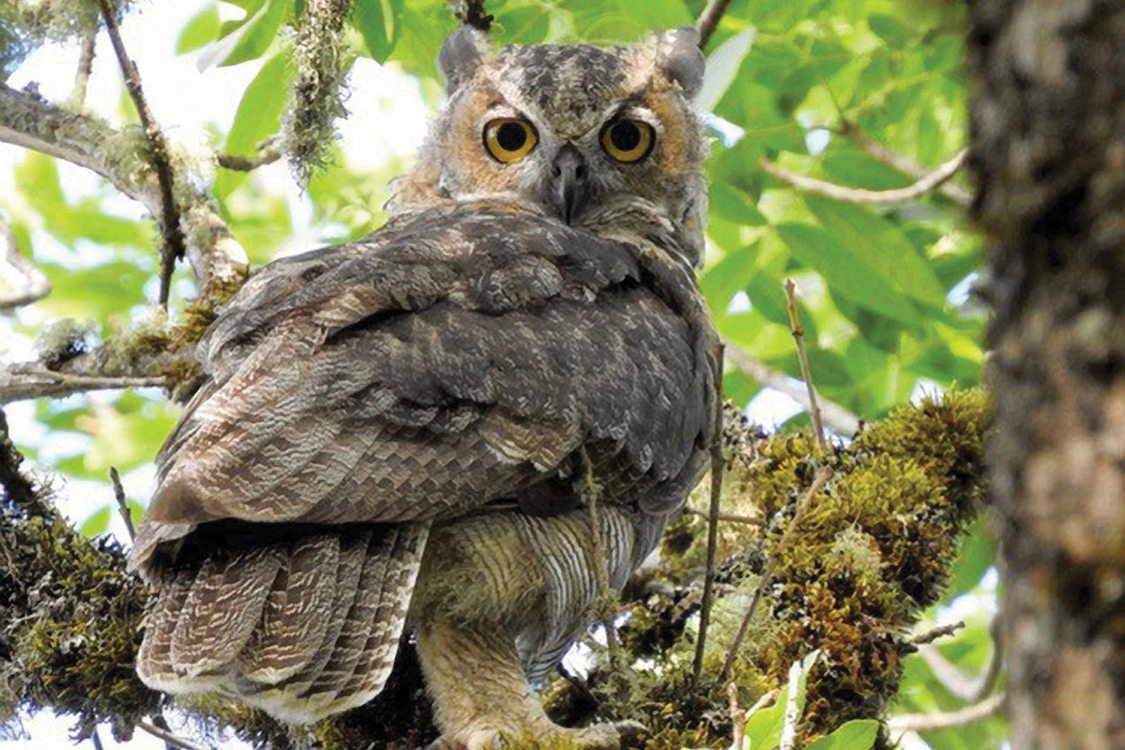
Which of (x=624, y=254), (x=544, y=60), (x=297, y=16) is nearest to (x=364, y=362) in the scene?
(x=624, y=254)

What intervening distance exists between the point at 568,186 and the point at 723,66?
2.73 ft

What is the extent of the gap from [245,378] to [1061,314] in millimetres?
2243

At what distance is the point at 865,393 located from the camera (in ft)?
16.7

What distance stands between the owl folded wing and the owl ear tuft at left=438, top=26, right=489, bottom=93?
873 mm

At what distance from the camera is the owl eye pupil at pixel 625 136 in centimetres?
417

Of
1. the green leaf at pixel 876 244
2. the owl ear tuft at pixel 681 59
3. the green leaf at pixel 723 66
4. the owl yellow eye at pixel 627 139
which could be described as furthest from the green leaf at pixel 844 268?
the green leaf at pixel 723 66

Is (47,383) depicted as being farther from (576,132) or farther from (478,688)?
(576,132)

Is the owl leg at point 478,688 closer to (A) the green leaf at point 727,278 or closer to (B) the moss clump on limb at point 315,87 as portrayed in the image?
(B) the moss clump on limb at point 315,87

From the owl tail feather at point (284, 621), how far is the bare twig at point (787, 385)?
2219 millimetres

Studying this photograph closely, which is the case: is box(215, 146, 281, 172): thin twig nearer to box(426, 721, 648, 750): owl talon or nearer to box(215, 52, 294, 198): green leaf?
box(215, 52, 294, 198): green leaf

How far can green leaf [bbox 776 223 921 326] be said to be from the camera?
3.90 m

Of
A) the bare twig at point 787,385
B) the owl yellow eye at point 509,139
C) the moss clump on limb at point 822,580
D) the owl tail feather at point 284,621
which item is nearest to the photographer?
the owl tail feather at point 284,621

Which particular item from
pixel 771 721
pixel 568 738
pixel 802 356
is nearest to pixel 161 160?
pixel 802 356

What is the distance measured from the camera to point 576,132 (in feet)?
13.2
